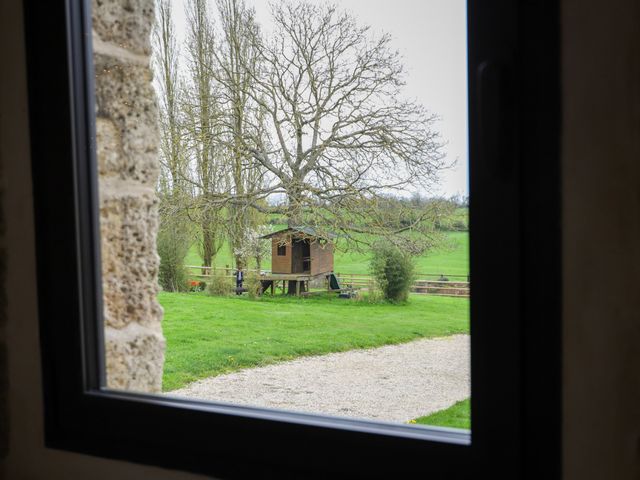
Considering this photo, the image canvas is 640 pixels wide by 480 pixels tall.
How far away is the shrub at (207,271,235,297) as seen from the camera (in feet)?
6.79

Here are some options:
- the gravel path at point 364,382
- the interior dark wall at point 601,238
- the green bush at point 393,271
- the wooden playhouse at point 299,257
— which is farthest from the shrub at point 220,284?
the interior dark wall at point 601,238

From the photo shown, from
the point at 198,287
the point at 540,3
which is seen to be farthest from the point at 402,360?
the point at 540,3

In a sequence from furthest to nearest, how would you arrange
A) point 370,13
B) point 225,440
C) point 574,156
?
1. point 370,13
2. point 225,440
3. point 574,156

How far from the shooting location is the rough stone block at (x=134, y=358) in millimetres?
1079

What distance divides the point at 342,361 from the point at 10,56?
129 centimetres

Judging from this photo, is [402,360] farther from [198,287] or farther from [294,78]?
[294,78]

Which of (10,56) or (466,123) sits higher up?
(10,56)

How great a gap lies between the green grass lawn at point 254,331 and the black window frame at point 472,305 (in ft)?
2.95

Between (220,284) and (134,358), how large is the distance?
3.12ft

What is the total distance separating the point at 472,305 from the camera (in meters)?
0.69

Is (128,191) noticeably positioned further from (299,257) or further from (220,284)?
(220,284)

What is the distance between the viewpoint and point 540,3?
0.65m

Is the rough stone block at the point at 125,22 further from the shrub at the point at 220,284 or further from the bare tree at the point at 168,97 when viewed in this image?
the shrub at the point at 220,284

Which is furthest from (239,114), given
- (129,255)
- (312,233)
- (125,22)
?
(129,255)
